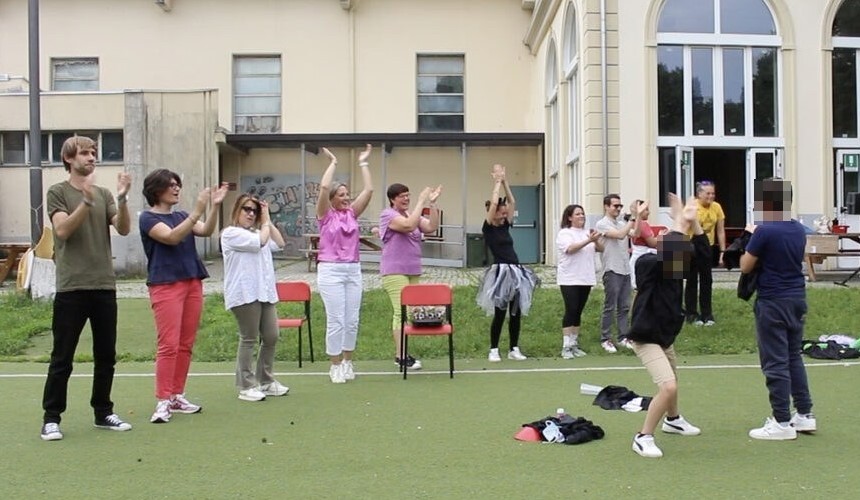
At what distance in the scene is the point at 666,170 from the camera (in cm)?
1644

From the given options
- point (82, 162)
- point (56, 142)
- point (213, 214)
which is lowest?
point (213, 214)

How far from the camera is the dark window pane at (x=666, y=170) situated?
1641 centimetres

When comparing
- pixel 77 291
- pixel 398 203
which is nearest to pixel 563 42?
pixel 398 203

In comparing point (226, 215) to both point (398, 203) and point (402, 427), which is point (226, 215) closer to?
point (398, 203)

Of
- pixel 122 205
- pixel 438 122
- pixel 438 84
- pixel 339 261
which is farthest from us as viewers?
pixel 438 122

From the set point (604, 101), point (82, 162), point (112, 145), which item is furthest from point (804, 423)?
point (112, 145)

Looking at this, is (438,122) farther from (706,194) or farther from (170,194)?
(170,194)

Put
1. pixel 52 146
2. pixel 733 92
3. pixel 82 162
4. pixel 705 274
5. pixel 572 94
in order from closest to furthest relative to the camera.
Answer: pixel 82 162 < pixel 705 274 < pixel 733 92 < pixel 572 94 < pixel 52 146

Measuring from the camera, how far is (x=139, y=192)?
2112 centimetres

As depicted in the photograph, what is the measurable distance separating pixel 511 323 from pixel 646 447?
4.25 meters

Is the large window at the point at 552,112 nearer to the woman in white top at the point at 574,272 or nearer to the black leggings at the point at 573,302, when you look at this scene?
the woman in white top at the point at 574,272

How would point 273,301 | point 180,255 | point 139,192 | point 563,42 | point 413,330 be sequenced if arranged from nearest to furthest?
point 180,255
point 273,301
point 413,330
point 563,42
point 139,192

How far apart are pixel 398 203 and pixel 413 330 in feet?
4.29

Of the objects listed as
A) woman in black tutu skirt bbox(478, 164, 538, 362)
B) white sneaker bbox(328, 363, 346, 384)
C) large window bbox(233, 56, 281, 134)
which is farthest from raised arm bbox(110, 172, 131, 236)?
large window bbox(233, 56, 281, 134)
